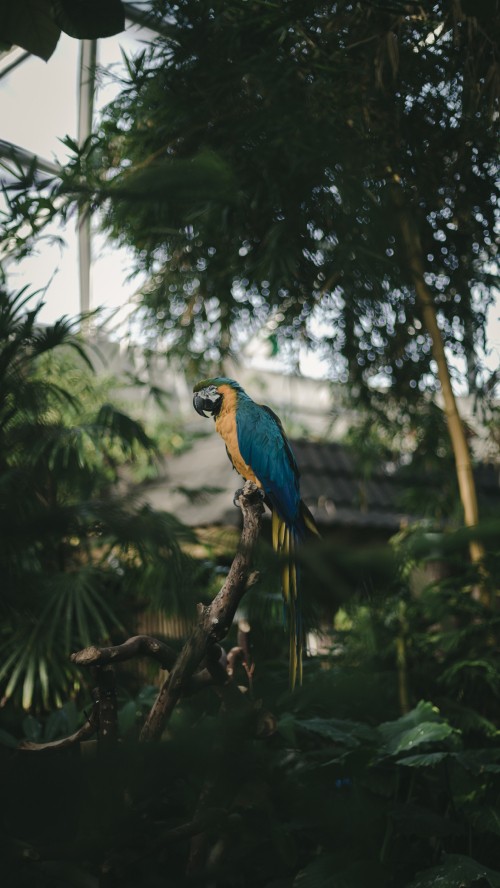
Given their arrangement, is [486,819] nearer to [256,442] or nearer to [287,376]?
[256,442]

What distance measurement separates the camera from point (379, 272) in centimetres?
36

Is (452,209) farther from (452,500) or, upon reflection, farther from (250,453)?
(452,500)

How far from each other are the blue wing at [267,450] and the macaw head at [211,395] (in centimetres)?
3

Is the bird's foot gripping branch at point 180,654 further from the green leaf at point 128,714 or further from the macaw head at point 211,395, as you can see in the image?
the green leaf at point 128,714

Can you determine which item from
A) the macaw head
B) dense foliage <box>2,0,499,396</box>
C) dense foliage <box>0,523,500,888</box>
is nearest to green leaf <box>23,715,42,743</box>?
dense foliage <box>0,523,500,888</box>

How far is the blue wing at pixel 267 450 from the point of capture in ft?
3.11

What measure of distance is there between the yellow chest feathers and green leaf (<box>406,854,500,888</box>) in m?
0.60

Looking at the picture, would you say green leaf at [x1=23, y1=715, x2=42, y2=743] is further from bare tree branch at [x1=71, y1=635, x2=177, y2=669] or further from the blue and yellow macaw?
the blue and yellow macaw

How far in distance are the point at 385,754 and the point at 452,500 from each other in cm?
133

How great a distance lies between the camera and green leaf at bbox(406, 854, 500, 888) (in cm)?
104

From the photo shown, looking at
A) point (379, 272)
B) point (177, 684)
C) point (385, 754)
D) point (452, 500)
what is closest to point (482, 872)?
point (385, 754)

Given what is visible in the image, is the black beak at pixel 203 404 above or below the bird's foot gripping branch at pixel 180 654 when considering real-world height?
above

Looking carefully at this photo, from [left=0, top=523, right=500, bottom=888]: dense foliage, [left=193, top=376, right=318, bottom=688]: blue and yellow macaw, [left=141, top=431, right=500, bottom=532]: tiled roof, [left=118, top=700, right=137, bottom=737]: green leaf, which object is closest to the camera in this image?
[left=0, top=523, right=500, bottom=888]: dense foliage

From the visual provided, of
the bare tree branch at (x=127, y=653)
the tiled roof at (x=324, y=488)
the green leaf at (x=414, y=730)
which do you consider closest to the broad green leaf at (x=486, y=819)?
the green leaf at (x=414, y=730)
